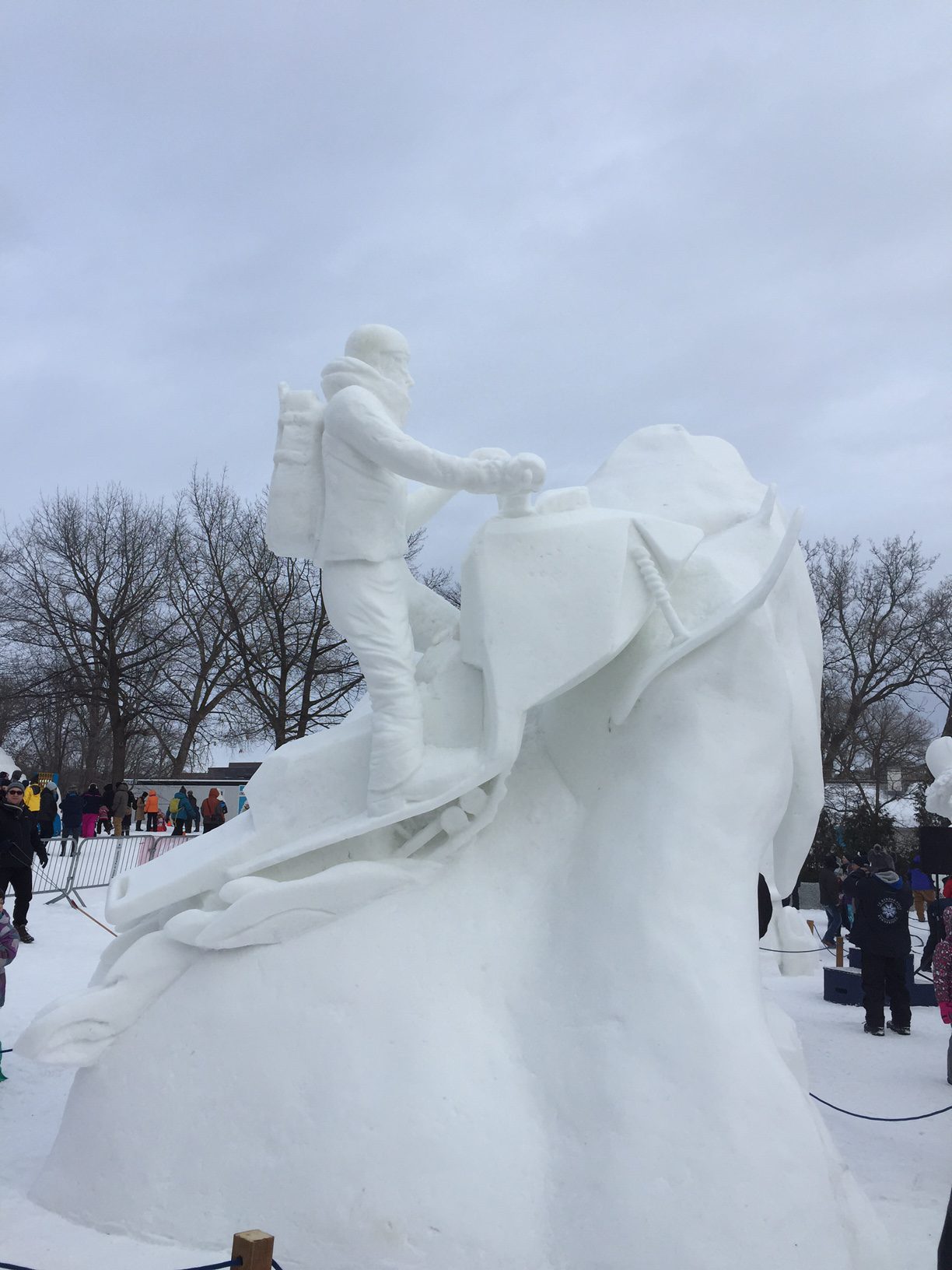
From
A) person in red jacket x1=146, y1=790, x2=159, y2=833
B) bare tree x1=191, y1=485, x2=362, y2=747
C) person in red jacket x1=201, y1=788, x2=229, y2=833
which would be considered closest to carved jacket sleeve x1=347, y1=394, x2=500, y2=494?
person in red jacket x1=201, y1=788, x2=229, y2=833

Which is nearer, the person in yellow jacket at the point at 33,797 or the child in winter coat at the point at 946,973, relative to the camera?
the child in winter coat at the point at 946,973

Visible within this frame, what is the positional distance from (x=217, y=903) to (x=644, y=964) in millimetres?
1765

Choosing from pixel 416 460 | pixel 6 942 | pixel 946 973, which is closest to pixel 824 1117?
pixel 946 973

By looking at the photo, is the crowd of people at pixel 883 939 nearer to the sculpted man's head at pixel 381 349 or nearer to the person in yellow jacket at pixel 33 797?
the sculpted man's head at pixel 381 349

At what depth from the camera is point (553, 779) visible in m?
4.51

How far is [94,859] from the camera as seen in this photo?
14.7 meters

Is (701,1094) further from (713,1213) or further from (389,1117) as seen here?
(389,1117)

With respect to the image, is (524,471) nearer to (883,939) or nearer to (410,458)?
(410,458)

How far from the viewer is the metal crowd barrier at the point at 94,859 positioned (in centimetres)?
1419

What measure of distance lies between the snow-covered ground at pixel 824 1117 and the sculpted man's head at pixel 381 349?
10.1 ft

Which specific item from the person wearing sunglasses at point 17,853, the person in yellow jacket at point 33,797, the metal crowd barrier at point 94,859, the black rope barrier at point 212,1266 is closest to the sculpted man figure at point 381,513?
the black rope barrier at point 212,1266

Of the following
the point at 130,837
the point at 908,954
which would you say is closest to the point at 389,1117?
the point at 908,954

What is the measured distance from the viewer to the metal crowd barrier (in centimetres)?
1419

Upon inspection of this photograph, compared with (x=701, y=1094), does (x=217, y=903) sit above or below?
above
